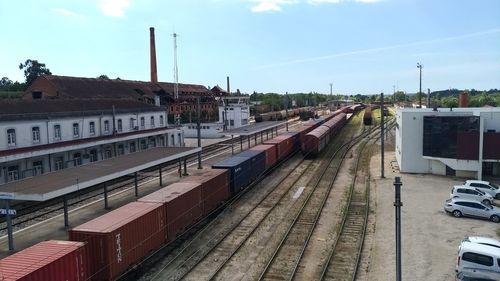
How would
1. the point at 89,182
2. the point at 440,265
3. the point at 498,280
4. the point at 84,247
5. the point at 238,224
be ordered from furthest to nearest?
the point at 238,224, the point at 89,182, the point at 440,265, the point at 498,280, the point at 84,247

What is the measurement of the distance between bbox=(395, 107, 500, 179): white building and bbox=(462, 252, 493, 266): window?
77.1ft

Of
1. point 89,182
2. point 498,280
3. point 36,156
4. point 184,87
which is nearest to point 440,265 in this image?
point 498,280

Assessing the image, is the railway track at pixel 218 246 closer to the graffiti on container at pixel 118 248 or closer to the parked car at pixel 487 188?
the graffiti on container at pixel 118 248

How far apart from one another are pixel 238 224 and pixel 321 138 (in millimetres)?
32430

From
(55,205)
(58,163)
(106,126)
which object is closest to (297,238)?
(55,205)

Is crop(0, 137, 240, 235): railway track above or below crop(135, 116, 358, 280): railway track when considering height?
above

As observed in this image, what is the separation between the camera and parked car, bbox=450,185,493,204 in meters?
32.2

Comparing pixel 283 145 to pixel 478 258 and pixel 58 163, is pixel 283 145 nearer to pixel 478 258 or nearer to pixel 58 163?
pixel 58 163

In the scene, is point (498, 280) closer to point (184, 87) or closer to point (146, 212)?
point (146, 212)

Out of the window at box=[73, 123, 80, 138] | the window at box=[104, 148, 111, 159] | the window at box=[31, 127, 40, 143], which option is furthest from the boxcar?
the window at box=[73, 123, 80, 138]

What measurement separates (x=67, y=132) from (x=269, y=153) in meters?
19.9

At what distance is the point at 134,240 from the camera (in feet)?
66.3

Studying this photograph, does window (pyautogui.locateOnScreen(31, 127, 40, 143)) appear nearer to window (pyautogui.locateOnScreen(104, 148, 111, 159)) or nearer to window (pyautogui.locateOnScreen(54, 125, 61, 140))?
window (pyautogui.locateOnScreen(54, 125, 61, 140))

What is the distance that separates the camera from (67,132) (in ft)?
138
